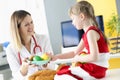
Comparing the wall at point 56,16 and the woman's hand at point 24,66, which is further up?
the wall at point 56,16

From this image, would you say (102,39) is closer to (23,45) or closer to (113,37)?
(23,45)

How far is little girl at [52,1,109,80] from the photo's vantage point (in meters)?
1.35

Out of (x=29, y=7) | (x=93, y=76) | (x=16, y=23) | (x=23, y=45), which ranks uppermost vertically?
(x=29, y=7)

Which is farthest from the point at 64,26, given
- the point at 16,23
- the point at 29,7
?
the point at 16,23

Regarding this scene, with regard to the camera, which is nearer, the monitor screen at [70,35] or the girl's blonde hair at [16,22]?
the girl's blonde hair at [16,22]

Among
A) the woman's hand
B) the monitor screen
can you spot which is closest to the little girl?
the woman's hand

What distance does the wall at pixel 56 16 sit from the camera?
4098 millimetres

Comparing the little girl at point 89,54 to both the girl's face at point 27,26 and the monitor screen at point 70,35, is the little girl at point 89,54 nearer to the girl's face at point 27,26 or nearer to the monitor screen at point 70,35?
the girl's face at point 27,26

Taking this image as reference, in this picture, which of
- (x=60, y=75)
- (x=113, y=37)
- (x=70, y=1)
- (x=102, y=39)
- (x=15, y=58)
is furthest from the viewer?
(x=70, y=1)

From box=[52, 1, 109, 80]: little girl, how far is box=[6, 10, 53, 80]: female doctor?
431 mm

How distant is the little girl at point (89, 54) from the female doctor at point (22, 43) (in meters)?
0.43

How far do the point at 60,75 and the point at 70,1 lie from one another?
286 cm

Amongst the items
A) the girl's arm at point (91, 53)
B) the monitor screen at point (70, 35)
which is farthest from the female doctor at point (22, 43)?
the monitor screen at point (70, 35)

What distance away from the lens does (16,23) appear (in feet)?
6.43
